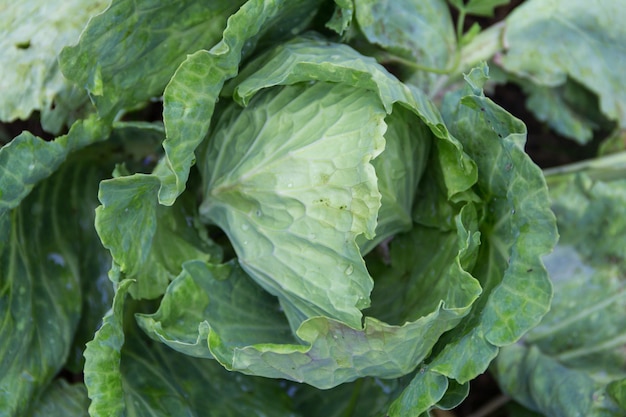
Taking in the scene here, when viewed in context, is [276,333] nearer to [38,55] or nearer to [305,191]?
[305,191]

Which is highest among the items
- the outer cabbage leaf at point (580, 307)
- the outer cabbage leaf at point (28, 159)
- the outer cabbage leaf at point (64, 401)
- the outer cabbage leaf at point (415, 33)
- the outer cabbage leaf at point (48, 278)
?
the outer cabbage leaf at point (28, 159)

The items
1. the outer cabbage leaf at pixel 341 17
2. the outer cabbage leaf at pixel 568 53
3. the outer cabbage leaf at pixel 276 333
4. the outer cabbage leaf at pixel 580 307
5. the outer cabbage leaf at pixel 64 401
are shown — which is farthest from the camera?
the outer cabbage leaf at pixel 568 53

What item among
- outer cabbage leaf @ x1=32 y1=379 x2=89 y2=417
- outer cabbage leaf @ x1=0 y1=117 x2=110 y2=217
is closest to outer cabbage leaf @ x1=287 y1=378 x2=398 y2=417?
outer cabbage leaf @ x1=32 y1=379 x2=89 y2=417

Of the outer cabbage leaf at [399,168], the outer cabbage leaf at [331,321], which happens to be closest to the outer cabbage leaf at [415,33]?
the outer cabbage leaf at [399,168]

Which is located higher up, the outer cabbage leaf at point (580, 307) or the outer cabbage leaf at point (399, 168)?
→ the outer cabbage leaf at point (399, 168)

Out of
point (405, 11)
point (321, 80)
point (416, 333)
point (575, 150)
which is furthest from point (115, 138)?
point (575, 150)

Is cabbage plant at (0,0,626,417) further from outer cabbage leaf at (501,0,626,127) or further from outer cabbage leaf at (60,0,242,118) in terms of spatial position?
outer cabbage leaf at (501,0,626,127)

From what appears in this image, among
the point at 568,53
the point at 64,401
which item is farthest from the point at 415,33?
the point at 64,401

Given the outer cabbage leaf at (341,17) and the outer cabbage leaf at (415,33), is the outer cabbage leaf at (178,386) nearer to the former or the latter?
the outer cabbage leaf at (341,17)

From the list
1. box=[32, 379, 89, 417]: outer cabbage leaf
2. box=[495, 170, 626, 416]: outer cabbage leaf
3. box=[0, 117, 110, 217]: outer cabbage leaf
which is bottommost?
box=[495, 170, 626, 416]: outer cabbage leaf
